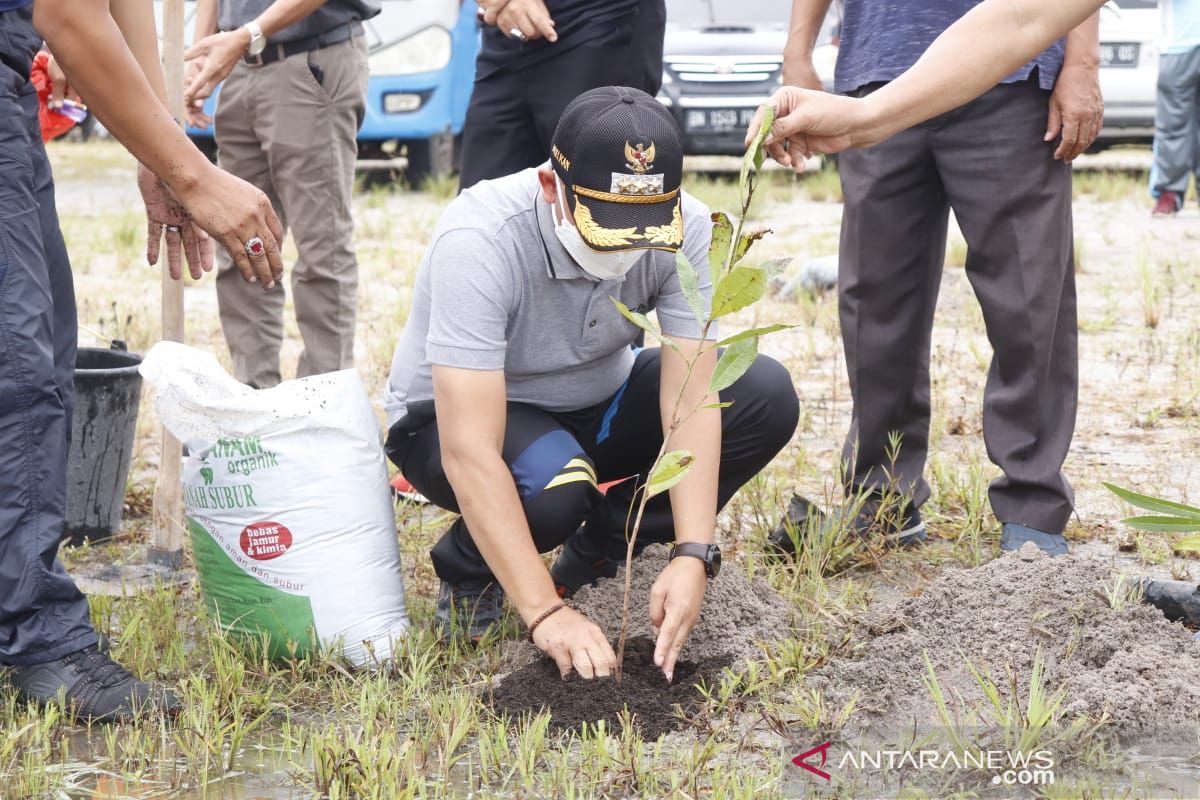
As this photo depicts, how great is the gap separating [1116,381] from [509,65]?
254cm

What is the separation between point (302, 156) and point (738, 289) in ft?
7.00

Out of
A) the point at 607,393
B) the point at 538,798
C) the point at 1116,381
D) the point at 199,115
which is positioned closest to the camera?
the point at 538,798

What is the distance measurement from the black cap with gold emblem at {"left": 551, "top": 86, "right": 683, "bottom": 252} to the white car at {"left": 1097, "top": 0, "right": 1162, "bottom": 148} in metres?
7.97

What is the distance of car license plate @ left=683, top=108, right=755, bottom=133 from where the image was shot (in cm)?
961

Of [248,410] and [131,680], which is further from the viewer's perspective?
[248,410]

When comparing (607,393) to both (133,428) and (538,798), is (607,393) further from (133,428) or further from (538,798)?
(133,428)

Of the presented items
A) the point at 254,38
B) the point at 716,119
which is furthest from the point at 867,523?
the point at 716,119

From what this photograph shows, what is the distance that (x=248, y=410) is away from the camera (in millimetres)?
2820

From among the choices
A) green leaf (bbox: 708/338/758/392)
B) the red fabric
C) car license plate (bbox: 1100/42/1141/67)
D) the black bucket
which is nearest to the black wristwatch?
green leaf (bbox: 708/338/758/392)

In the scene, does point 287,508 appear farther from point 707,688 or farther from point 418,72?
point 418,72

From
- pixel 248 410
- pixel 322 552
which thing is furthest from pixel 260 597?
pixel 248 410

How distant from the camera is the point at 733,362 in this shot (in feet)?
8.11

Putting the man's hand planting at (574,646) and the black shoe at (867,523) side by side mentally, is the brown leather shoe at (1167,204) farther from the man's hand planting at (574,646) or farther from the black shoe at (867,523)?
the man's hand planting at (574,646)

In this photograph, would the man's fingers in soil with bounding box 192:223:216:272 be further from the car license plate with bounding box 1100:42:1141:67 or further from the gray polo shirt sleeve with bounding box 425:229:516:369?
the car license plate with bounding box 1100:42:1141:67
